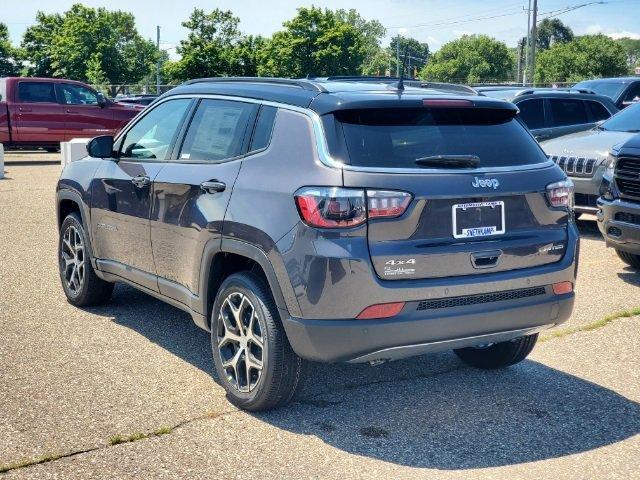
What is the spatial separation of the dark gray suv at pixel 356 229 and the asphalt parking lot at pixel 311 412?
329mm

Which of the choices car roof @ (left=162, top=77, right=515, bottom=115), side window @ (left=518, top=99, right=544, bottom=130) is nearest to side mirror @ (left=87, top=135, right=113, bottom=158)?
car roof @ (left=162, top=77, right=515, bottom=115)

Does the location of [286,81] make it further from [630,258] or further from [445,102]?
[630,258]

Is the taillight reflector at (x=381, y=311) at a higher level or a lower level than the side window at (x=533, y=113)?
lower

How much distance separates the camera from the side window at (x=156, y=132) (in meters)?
5.83

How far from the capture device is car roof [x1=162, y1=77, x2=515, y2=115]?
181 inches

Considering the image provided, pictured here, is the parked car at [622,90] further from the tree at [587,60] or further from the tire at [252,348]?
the tree at [587,60]

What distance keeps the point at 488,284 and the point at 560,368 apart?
147 cm

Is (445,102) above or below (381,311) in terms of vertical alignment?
above

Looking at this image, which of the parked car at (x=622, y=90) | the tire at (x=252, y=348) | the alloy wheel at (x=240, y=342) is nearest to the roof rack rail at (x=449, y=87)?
the tire at (x=252, y=348)

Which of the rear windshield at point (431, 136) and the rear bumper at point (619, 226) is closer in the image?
the rear windshield at point (431, 136)

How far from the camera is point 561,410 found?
499 centimetres

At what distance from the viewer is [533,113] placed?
537 inches

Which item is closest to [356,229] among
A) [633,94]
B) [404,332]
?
[404,332]

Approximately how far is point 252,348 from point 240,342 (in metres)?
0.09
